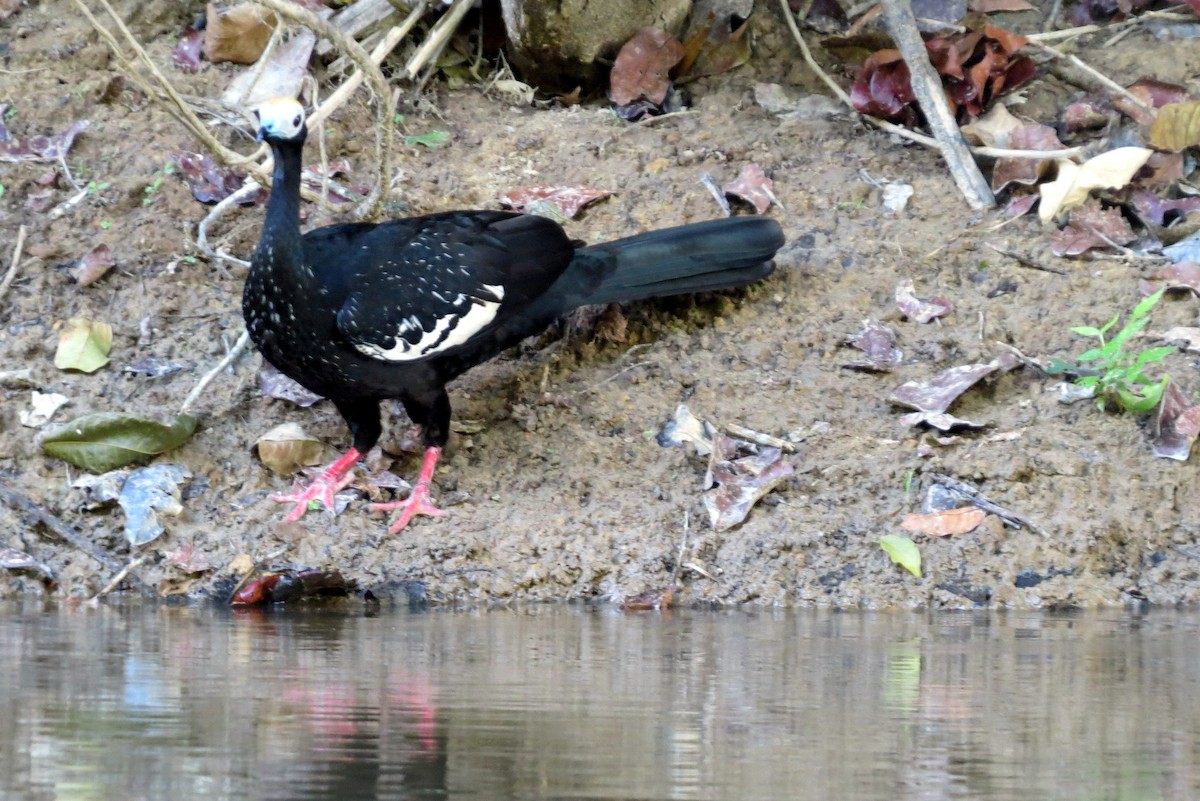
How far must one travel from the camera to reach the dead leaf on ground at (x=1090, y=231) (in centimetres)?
605

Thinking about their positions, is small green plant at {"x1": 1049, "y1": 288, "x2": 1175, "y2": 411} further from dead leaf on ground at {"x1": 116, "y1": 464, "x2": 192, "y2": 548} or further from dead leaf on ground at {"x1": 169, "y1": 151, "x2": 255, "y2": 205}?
dead leaf on ground at {"x1": 169, "y1": 151, "x2": 255, "y2": 205}

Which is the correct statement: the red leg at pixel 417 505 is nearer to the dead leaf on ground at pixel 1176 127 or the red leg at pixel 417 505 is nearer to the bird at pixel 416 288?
the bird at pixel 416 288

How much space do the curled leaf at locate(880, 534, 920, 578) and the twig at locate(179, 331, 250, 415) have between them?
7.61 feet

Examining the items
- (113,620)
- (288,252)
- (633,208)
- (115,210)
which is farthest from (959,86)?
(113,620)

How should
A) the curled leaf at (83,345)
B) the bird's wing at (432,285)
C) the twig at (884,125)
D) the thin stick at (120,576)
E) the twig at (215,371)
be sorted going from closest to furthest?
the thin stick at (120,576) < the bird's wing at (432,285) < the twig at (215,371) < the curled leaf at (83,345) < the twig at (884,125)

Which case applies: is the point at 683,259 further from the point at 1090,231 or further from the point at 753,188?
the point at 1090,231

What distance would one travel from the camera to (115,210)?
21.2ft

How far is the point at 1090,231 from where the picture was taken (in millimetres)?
6082

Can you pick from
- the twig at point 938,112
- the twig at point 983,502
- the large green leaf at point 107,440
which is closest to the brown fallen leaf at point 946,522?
the twig at point 983,502

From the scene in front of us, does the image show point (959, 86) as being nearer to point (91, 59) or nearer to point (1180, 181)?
point (1180, 181)

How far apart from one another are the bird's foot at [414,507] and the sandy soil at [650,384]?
2.2 inches

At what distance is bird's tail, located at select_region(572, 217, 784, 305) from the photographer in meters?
5.73

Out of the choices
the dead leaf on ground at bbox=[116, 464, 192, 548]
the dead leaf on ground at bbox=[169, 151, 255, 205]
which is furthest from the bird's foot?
the dead leaf on ground at bbox=[169, 151, 255, 205]

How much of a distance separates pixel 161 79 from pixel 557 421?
5.77 ft
